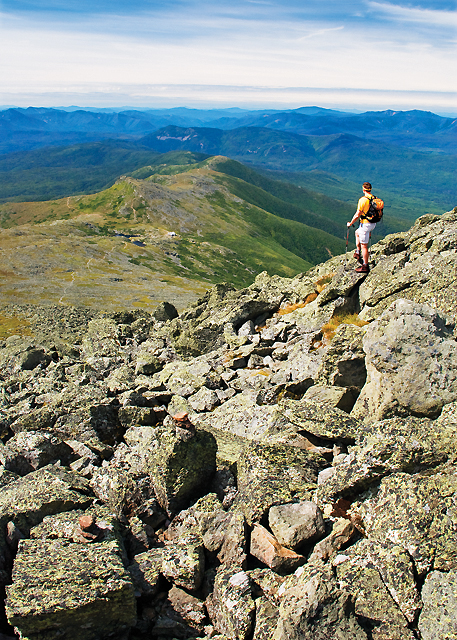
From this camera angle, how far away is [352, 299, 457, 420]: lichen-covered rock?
13117mm

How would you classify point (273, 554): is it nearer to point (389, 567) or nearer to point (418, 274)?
point (389, 567)

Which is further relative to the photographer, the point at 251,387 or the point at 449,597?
the point at 251,387

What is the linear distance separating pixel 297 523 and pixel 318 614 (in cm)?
245

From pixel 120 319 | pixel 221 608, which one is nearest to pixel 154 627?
pixel 221 608

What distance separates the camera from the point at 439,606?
873 cm

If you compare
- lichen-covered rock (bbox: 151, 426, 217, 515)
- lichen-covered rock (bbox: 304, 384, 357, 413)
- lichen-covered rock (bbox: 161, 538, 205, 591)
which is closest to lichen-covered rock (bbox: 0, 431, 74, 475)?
lichen-covered rock (bbox: 151, 426, 217, 515)

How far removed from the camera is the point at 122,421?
71.7 ft

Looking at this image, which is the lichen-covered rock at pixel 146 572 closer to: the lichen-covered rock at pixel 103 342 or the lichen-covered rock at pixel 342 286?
the lichen-covered rock at pixel 342 286

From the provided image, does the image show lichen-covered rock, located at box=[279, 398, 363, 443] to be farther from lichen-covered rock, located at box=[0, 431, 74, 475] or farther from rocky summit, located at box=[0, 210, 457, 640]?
lichen-covered rock, located at box=[0, 431, 74, 475]

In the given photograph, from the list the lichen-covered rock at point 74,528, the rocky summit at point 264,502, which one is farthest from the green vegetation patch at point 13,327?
the lichen-covered rock at point 74,528

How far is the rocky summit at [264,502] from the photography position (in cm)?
960

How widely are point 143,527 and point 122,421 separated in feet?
28.7

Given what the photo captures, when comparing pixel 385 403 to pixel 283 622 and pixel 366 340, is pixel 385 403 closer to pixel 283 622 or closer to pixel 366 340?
pixel 366 340

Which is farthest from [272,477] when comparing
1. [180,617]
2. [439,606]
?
[439,606]
